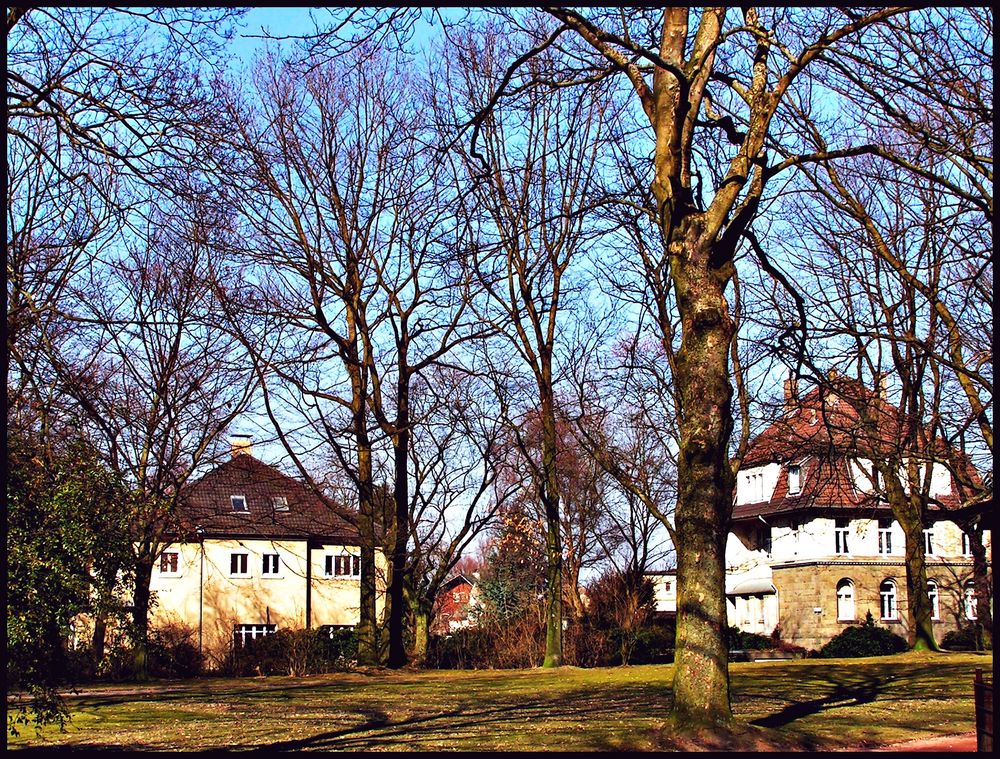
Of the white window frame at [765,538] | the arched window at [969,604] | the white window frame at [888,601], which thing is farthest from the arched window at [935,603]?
the white window frame at [765,538]

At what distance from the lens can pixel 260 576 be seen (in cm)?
5556

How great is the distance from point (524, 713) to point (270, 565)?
42.6m

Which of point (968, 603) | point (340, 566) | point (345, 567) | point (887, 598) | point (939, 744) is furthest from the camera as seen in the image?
point (345, 567)

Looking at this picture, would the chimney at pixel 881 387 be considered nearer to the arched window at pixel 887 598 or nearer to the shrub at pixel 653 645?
the shrub at pixel 653 645

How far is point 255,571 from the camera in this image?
5553 centimetres

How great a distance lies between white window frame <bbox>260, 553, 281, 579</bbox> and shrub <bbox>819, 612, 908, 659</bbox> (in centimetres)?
2629

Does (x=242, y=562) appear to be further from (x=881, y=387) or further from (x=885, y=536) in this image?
(x=881, y=387)

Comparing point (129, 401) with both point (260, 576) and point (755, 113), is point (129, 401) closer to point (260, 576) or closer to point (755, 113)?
point (260, 576)

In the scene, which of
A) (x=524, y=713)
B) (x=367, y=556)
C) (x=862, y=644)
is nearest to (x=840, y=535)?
(x=862, y=644)

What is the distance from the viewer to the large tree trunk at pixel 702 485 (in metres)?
11.4

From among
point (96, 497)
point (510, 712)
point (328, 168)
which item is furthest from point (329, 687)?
point (328, 168)

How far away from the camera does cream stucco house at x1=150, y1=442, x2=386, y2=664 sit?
52906mm

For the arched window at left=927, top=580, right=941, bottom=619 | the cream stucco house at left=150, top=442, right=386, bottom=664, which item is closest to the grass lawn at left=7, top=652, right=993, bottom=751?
the cream stucco house at left=150, top=442, right=386, bottom=664

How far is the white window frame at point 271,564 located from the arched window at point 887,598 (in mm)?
29554
